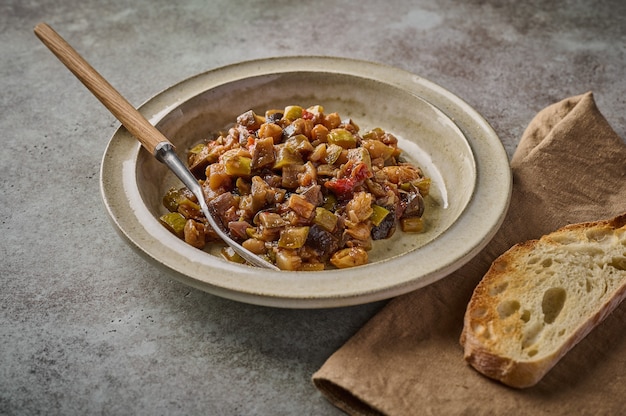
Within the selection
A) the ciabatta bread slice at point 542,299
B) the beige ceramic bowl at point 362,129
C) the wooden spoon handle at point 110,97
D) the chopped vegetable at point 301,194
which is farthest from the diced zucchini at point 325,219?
the wooden spoon handle at point 110,97

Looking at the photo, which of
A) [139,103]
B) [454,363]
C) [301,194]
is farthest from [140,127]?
[454,363]

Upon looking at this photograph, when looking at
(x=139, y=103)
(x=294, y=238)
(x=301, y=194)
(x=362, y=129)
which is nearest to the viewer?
(x=294, y=238)

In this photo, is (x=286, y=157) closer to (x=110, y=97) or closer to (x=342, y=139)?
(x=342, y=139)

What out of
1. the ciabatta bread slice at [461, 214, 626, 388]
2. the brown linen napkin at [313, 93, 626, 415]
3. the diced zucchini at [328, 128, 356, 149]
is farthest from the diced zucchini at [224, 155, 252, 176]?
the ciabatta bread slice at [461, 214, 626, 388]

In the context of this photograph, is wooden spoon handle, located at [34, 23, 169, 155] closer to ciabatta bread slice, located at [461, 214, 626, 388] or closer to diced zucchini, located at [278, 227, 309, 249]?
diced zucchini, located at [278, 227, 309, 249]

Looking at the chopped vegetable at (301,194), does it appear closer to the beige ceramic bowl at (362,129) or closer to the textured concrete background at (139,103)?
the beige ceramic bowl at (362,129)

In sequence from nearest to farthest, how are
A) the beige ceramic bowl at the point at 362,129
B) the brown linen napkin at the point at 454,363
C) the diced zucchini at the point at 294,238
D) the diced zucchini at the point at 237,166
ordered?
the brown linen napkin at the point at 454,363, the beige ceramic bowl at the point at 362,129, the diced zucchini at the point at 294,238, the diced zucchini at the point at 237,166

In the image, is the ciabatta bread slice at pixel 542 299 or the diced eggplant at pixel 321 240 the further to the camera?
the diced eggplant at pixel 321 240
